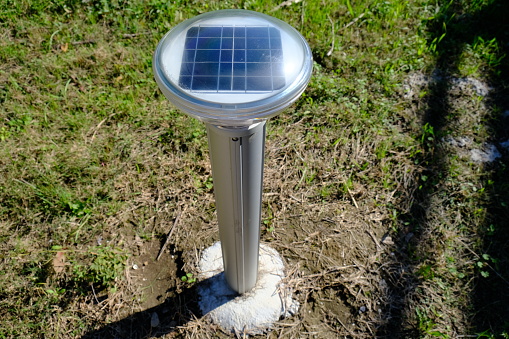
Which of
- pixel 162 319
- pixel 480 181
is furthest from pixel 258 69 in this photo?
pixel 480 181

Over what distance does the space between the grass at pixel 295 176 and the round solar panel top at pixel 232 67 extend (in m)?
1.48

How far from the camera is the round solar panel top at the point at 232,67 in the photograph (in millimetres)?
1133

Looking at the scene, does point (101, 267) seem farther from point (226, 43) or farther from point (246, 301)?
point (226, 43)

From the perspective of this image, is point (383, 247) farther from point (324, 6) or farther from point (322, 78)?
point (324, 6)

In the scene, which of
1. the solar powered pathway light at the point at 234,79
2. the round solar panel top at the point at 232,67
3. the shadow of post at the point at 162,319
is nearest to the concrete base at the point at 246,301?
the shadow of post at the point at 162,319

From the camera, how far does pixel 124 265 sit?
7.91 feet

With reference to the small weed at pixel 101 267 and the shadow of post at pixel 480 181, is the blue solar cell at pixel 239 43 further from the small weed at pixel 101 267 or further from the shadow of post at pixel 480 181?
the shadow of post at pixel 480 181

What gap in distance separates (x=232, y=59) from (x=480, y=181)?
2346mm

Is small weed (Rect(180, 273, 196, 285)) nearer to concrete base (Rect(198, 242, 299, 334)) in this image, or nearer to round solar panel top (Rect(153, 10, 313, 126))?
concrete base (Rect(198, 242, 299, 334))

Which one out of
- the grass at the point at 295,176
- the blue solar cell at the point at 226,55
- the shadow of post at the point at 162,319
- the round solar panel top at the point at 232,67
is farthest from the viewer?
the grass at the point at 295,176

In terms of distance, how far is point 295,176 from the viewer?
287 centimetres

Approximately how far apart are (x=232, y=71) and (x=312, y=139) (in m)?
1.93

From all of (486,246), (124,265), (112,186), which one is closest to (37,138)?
(112,186)

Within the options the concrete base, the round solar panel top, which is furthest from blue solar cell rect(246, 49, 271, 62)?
the concrete base
